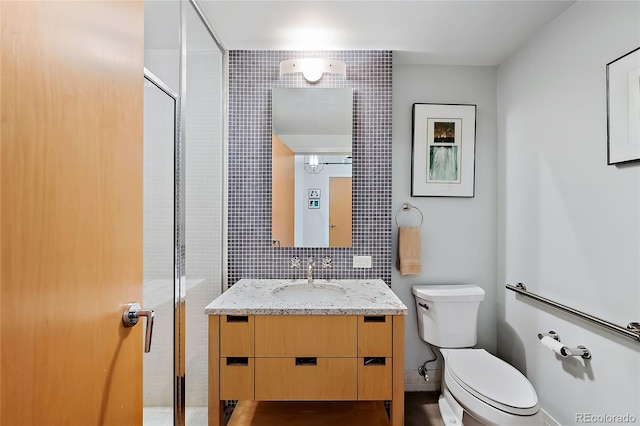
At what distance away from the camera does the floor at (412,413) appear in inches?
55.4

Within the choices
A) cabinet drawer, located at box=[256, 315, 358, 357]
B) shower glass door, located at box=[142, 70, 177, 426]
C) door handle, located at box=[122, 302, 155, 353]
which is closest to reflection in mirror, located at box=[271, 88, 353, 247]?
cabinet drawer, located at box=[256, 315, 358, 357]

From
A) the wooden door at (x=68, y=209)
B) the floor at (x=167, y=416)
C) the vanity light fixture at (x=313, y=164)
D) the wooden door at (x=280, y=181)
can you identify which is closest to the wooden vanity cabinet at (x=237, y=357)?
the floor at (x=167, y=416)

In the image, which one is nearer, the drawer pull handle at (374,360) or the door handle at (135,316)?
the door handle at (135,316)

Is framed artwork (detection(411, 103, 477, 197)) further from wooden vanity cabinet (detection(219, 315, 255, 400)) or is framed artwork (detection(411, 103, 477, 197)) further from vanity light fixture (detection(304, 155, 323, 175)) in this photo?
wooden vanity cabinet (detection(219, 315, 255, 400))

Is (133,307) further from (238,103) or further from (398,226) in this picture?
(398,226)

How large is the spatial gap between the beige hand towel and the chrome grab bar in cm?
66

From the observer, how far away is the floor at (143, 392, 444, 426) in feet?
4.61

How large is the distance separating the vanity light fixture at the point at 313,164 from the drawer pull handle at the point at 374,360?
120cm

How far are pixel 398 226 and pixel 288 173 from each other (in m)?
0.91

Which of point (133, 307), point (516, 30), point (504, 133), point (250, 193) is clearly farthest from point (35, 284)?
point (504, 133)

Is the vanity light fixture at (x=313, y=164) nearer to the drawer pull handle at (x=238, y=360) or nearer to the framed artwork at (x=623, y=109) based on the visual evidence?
the drawer pull handle at (x=238, y=360)

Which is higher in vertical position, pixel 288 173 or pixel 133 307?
pixel 288 173

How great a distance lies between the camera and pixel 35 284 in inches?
22.9

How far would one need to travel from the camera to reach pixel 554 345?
184 cm
